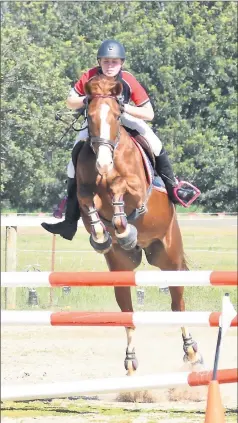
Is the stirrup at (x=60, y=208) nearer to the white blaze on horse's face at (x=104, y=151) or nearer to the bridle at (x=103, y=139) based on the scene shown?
the bridle at (x=103, y=139)

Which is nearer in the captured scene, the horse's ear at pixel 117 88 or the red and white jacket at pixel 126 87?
Result: the horse's ear at pixel 117 88

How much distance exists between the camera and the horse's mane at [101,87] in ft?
18.9

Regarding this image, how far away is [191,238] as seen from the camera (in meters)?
20.9

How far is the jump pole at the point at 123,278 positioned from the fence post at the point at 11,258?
671cm

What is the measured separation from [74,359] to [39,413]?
2.79 meters

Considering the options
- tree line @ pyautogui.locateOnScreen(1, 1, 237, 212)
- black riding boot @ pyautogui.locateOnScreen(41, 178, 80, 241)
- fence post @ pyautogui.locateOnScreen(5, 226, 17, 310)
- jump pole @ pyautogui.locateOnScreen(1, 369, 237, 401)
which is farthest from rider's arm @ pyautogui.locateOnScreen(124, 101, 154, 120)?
tree line @ pyautogui.locateOnScreen(1, 1, 237, 212)

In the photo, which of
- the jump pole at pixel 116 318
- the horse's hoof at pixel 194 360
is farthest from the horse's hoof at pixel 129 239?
the jump pole at pixel 116 318

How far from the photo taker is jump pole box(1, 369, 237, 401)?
12.1 feet

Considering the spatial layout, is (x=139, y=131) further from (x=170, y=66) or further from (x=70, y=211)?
(x=170, y=66)

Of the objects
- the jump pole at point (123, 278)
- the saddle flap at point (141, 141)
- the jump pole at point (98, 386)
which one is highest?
the saddle flap at point (141, 141)

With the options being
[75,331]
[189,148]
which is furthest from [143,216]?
[189,148]

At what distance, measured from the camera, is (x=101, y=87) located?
18.9ft

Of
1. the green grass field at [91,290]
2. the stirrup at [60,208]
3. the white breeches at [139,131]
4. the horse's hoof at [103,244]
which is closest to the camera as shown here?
the horse's hoof at [103,244]

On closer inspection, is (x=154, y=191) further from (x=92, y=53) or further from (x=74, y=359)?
(x=92, y=53)
